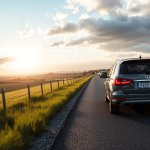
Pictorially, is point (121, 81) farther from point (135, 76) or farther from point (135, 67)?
point (135, 67)

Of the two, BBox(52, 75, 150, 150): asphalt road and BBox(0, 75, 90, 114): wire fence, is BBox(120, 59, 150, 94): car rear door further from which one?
BBox(0, 75, 90, 114): wire fence

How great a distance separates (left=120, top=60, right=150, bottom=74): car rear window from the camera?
5.16 meters

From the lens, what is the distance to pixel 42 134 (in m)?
3.89

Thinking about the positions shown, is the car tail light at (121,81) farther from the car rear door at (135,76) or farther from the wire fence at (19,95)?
the wire fence at (19,95)

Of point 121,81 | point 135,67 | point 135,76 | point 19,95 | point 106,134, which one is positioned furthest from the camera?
point 19,95

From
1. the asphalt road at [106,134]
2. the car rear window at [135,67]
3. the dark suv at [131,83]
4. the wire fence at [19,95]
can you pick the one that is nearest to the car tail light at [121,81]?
the dark suv at [131,83]

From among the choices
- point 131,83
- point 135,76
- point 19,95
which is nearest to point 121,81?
point 131,83

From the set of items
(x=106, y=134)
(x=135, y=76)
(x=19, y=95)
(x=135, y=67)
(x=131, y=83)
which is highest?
(x=135, y=67)

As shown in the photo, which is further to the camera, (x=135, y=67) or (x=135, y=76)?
(x=135, y=67)

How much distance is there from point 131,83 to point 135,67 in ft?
1.99

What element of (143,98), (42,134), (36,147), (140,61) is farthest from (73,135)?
(140,61)

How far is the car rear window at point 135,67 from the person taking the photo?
5.16 meters

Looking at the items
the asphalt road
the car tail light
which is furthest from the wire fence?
the car tail light

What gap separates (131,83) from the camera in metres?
5.01
